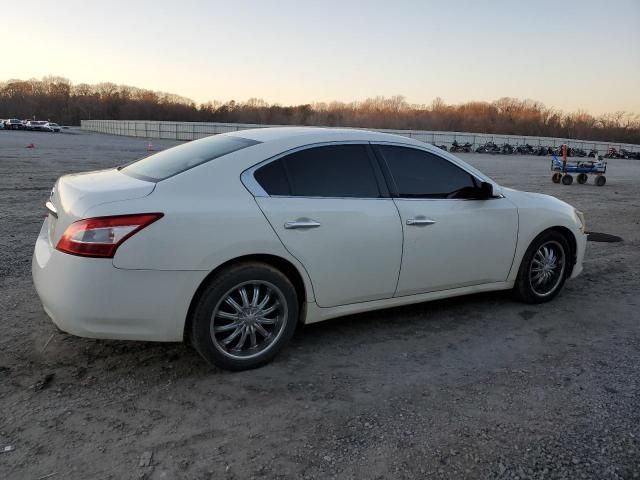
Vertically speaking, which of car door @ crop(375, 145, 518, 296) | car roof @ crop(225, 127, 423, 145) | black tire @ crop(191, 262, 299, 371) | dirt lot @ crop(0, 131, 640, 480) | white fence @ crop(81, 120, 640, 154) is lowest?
dirt lot @ crop(0, 131, 640, 480)

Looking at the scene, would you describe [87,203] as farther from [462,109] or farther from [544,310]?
[462,109]

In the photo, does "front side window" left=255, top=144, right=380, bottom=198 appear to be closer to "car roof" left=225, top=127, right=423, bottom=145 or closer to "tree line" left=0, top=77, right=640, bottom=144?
"car roof" left=225, top=127, right=423, bottom=145

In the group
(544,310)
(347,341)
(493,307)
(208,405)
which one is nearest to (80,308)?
(208,405)

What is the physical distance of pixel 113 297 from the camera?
3084 mm

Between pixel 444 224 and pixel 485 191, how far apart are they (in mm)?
577

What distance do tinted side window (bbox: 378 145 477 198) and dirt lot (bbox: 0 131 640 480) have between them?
114 cm

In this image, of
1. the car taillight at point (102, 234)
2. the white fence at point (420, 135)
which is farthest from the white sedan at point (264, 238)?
the white fence at point (420, 135)

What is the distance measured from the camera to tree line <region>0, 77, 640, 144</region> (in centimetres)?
9831

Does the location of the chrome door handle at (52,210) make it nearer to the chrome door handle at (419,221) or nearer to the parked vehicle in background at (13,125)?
the chrome door handle at (419,221)

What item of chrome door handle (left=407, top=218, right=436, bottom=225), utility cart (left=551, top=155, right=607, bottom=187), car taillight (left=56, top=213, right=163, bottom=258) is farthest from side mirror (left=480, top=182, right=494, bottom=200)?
utility cart (left=551, top=155, right=607, bottom=187)

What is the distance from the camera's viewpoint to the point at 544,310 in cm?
495

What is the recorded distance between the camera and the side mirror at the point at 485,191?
449 cm

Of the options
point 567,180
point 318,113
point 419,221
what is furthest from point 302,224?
point 318,113

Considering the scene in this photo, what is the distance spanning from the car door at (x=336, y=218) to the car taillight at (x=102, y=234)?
84cm
